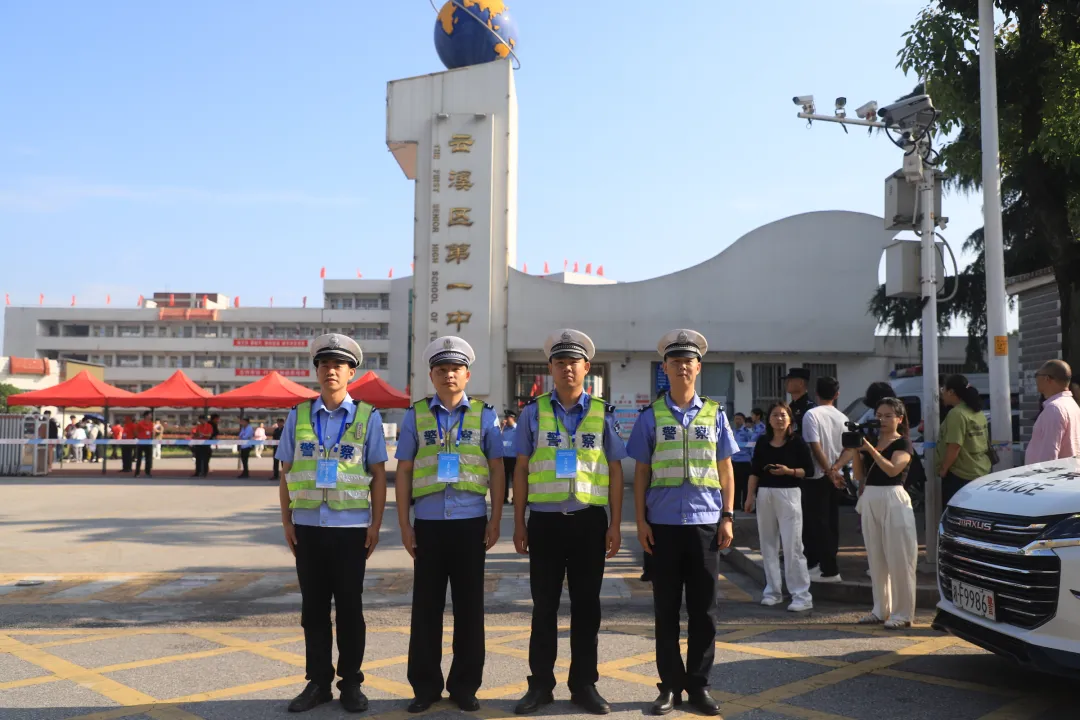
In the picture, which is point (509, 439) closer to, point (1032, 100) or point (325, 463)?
point (1032, 100)

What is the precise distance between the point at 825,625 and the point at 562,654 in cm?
222

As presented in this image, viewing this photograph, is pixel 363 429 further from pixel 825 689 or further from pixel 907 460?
pixel 907 460

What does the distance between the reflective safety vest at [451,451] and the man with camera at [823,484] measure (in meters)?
4.11

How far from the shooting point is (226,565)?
400 inches

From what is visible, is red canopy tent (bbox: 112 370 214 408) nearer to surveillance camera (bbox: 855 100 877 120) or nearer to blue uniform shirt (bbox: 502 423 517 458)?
blue uniform shirt (bbox: 502 423 517 458)

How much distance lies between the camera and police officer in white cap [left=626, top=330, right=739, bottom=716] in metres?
4.86

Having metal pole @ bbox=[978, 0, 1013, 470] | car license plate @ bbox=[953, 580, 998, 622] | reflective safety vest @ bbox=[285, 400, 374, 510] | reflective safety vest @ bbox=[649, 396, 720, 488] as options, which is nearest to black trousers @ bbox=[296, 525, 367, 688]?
reflective safety vest @ bbox=[285, 400, 374, 510]

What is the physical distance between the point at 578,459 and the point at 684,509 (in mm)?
639

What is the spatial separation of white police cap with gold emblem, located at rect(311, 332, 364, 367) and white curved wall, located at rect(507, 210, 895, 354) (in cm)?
1732

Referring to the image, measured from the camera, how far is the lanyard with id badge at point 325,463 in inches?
189

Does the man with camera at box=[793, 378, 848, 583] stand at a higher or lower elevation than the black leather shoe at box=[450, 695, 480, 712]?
higher

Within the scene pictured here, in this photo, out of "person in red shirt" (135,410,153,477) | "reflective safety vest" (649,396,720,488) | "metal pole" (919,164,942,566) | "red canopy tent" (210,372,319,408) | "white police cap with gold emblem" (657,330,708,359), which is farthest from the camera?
"person in red shirt" (135,410,153,477)

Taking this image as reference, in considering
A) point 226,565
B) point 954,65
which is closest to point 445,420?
point 226,565

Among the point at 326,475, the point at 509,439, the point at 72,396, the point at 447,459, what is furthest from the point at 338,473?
the point at 72,396
